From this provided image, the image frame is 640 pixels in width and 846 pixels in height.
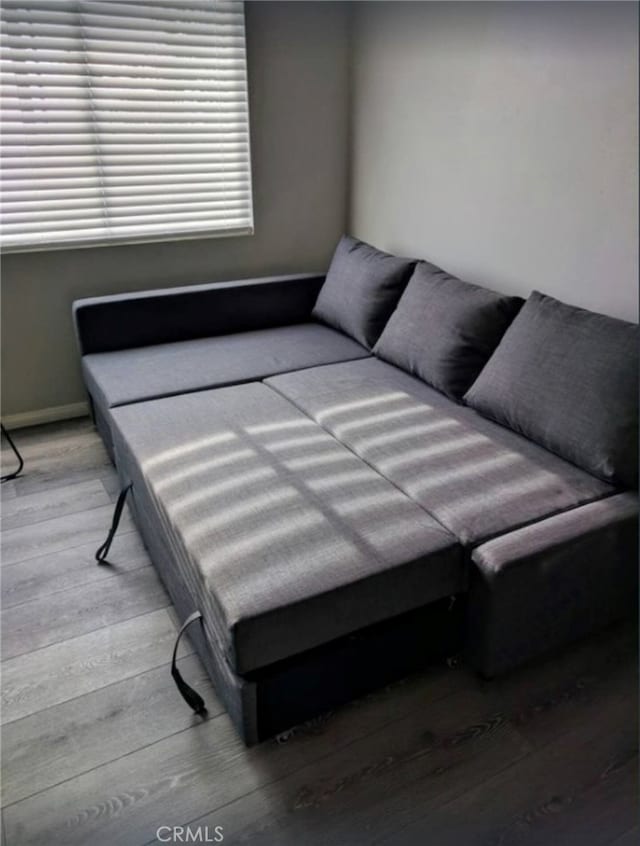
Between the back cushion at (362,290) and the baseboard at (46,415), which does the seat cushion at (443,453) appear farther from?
the baseboard at (46,415)

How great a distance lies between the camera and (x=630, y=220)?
77.5 inches

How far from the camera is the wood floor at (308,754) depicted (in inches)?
51.8

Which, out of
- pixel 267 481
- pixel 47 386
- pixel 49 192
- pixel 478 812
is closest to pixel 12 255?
pixel 49 192

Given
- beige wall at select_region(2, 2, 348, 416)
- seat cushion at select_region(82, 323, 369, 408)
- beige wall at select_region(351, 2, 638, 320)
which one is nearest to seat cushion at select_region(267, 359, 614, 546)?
seat cushion at select_region(82, 323, 369, 408)

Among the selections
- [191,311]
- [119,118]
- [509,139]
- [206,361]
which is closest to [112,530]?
[206,361]

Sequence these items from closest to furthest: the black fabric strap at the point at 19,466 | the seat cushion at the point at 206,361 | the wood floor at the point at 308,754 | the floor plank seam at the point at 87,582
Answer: the wood floor at the point at 308,754
the floor plank seam at the point at 87,582
the seat cushion at the point at 206,361
the black fabric strap at the point at 19,466

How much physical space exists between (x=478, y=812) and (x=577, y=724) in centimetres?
36

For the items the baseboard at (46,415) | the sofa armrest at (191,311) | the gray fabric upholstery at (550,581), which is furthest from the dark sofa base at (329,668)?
→ the baseboard at (46,415)

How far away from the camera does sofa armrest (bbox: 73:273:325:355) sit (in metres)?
2.78

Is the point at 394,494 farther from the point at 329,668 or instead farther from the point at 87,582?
the point at 87,582

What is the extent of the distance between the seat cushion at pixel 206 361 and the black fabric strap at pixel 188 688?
1044 millimetres

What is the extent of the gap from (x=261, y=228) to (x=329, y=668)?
2.44 metres

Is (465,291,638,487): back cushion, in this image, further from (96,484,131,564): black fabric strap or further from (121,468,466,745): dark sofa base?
(96,484,131,564): black fabric strap

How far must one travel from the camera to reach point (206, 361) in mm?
2666
